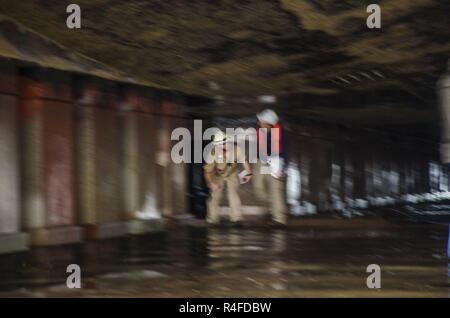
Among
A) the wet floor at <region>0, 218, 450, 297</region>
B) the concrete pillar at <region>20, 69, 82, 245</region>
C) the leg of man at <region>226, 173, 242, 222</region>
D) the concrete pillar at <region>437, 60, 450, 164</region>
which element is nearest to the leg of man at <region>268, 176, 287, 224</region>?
the leg of man at <region>226, 173, 242, 222</region>

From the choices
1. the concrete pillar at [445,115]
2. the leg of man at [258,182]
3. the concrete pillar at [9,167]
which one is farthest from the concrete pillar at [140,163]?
the concrete pillar at [445,115]

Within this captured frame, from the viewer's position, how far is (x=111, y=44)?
1177 centimetres

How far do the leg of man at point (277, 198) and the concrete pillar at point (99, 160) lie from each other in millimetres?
2945

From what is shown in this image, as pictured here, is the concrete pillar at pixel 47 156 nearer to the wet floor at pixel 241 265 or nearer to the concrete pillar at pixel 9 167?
the concrete pillar at pixel 9 167

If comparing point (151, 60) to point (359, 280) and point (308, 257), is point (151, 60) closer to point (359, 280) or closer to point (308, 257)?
point (308, 257)

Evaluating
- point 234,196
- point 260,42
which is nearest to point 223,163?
point 234,196

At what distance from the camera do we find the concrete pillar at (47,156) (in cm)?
1104

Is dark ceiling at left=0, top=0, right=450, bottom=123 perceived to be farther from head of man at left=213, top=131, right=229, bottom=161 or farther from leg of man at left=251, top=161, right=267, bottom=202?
leg of man at left=251, top=161, right=267, bottom=202

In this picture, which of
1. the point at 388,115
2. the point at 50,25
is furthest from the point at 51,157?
the point at 388,115

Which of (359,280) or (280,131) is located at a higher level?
(280,131)

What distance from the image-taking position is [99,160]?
12719 millimetres

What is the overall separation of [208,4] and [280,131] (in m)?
5.20

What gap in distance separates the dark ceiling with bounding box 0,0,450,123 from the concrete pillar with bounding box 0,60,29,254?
3.29ft

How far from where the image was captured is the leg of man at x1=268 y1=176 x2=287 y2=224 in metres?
14.3
